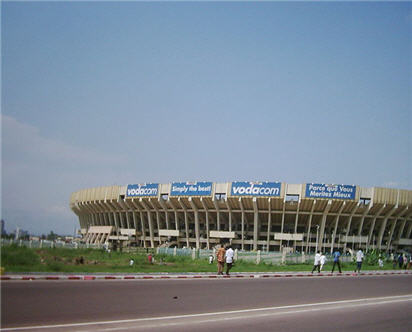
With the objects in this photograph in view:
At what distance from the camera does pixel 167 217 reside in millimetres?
70375

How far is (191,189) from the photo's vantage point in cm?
6356

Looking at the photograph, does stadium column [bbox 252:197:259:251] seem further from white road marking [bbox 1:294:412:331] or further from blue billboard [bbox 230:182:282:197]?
white road marking [bbox 1:294:412:331]

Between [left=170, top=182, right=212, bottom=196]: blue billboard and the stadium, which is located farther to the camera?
[left=170, top=182, right=212, bottom=196]: blue billboard

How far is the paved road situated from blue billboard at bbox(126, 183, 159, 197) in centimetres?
5078

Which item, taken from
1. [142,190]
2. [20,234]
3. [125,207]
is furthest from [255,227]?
[20,234]

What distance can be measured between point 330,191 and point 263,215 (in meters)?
11.0

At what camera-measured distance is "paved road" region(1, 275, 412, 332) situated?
9.24 m

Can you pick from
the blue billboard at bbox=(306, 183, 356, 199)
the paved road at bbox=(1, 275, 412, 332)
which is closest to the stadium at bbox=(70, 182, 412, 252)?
the blue billboard at bbox=(306, 183, 356, 199)

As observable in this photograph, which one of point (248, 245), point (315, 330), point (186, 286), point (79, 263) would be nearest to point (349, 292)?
point (186, 286)

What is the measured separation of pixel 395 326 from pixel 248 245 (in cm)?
5738

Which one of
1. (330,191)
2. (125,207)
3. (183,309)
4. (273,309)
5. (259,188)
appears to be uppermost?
(259,188)

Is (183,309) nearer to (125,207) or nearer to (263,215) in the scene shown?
(263,215)

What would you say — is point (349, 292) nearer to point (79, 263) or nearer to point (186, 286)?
point (186, 286)

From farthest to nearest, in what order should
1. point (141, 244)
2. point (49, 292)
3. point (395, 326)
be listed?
point (141, 244) < point (49, 292) < point (395, 326)
